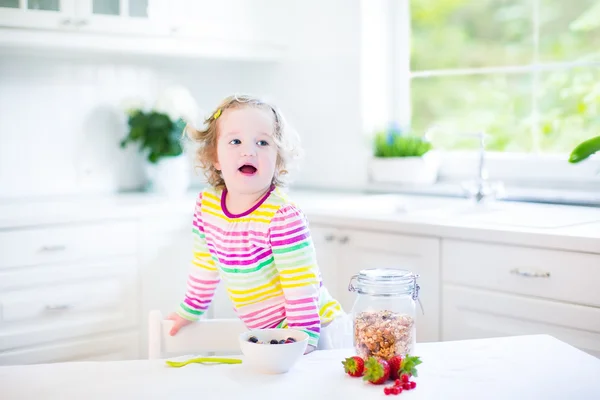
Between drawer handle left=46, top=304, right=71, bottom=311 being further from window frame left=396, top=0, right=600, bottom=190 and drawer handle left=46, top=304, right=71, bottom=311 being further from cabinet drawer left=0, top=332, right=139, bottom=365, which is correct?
window frame left=396, top=0, right=600, bottom=190

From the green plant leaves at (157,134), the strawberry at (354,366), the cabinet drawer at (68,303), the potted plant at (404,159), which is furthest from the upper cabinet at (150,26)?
the strawberry at (354,366)

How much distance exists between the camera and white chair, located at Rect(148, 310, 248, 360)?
152 centimetres

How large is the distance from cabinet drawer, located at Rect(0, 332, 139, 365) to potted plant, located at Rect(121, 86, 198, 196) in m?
0.69

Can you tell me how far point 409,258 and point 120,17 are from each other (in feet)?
4.57

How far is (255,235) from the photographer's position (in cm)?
152

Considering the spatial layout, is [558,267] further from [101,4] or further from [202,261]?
[101,4]

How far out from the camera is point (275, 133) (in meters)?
1.56

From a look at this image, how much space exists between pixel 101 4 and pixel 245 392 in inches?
81.6

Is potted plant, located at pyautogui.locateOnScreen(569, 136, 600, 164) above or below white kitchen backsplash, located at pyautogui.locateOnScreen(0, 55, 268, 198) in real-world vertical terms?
below

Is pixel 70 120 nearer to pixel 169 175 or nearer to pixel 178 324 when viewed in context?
pixel 169 175

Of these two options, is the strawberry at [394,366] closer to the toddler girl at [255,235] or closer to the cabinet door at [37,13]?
the toddler girl at [255,235]

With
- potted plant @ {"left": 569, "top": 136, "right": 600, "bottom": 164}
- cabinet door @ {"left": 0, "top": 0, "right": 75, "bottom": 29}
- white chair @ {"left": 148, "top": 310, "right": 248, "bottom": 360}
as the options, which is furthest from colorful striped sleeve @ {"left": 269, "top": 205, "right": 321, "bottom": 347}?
cabinet door @ {"left": 0, "top": 0, "right": 75, "bottom": 29}

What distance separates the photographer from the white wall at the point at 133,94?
3.04 m

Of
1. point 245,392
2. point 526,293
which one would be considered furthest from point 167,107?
point 245,392
